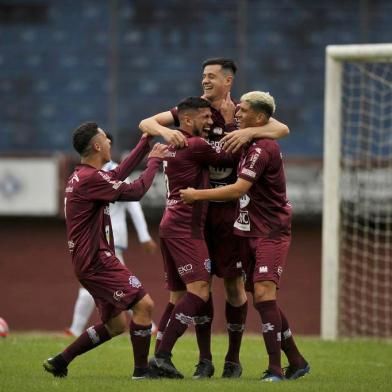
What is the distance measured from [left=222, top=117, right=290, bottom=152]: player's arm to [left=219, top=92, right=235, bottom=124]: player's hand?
442mm

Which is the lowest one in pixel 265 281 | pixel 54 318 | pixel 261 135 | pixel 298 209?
pixel 54 318

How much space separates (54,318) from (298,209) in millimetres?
4125

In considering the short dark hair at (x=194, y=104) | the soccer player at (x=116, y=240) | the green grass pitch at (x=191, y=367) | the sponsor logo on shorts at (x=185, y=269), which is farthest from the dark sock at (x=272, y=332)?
the soccer player at (x=116, y=240)

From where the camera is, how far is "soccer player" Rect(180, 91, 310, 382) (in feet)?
25.5

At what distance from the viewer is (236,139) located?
7.93m

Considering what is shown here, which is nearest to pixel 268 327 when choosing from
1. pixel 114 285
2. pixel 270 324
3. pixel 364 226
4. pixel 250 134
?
pixel 270 324

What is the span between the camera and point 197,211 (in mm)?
8070

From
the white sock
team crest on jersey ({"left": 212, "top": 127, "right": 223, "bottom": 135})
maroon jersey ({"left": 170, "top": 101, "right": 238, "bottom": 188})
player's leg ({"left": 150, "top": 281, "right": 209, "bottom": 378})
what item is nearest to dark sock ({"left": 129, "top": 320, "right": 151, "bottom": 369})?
player's leg ({"left": 150, "top": 281, "right": 209, "bottom": 378})

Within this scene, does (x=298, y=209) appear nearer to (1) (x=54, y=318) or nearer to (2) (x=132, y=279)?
(1) (x=54, y=318)

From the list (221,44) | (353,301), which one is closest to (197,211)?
(353,301)

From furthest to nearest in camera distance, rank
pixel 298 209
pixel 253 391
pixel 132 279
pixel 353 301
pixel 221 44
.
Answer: pixel 221 44 < pixel 298 209 < pixel 353 301 < pixel 132 279 < pixel 253 391

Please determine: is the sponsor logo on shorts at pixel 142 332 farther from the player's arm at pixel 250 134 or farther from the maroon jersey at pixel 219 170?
the player's arm at pixel 250 134

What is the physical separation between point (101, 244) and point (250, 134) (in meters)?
1.32

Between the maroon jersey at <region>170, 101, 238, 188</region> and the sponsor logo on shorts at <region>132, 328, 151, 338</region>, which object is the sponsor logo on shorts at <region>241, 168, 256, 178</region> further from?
the sponsor logo on shorts at <region>132, 328, 151, 338</region>
